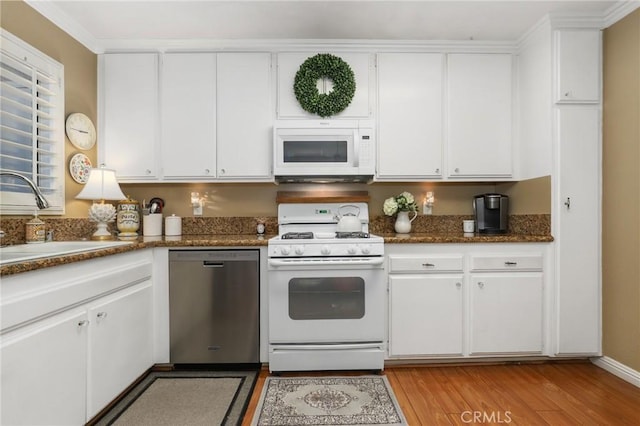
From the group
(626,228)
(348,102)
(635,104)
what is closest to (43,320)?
(348,102)

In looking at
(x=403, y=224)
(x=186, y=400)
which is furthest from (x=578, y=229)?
(x=186, y=400)

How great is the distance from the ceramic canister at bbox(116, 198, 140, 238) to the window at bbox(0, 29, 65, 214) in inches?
16.0

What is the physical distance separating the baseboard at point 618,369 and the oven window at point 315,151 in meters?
2.36

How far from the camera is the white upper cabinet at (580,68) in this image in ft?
8.25

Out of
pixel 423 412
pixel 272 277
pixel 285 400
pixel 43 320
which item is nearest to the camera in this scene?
pixel 43 320

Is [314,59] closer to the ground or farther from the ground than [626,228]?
farther from the ground

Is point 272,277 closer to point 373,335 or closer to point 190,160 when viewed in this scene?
point 373,335

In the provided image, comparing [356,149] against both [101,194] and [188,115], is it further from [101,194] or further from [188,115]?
[101,194]

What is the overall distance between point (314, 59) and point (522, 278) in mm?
2287

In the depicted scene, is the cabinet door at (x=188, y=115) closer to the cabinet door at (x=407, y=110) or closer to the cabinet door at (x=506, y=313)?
the cabinet door at (x=407, y=110)

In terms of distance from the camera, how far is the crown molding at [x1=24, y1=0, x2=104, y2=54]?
2275mm

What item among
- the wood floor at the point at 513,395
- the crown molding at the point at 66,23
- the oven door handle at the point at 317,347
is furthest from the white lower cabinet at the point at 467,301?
the crown molding at the point at 66,23

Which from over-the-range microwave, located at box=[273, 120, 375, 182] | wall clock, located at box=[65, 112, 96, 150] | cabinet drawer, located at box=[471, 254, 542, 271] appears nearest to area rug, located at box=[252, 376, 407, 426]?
cabinet drawer, located at box=[471, 254, 542, 271]

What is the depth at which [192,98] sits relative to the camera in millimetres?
2834
